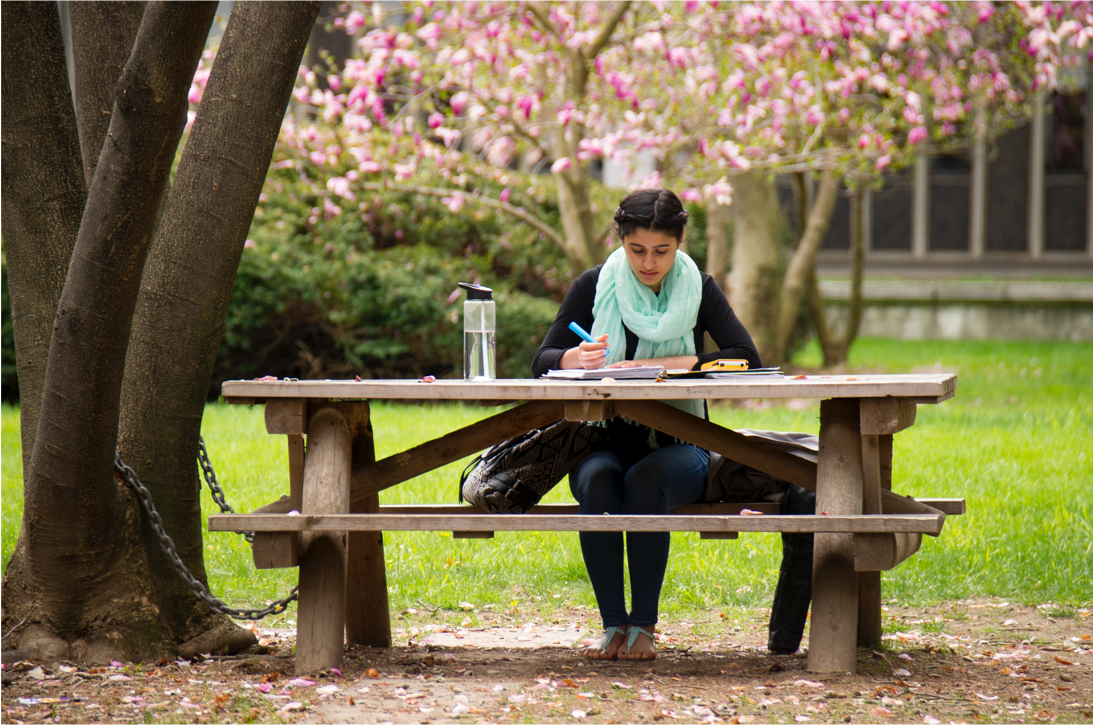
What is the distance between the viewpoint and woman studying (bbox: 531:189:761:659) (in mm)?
3846

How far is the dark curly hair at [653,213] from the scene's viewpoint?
13.4 feet

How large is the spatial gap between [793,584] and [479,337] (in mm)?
1312

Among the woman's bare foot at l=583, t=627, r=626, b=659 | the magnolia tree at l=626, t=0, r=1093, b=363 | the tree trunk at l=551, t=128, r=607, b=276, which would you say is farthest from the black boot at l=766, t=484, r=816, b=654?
the tree trunk at l=551, t=128, r=607, b=276

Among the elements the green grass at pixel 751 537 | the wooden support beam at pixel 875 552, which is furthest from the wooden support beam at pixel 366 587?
the wooden support beam at pixel 875 552

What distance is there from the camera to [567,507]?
4152 mm

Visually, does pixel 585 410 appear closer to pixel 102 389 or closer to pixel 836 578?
pixel 836 578

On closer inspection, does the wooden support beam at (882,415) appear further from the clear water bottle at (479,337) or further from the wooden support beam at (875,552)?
the clear water bottle at (479,337)

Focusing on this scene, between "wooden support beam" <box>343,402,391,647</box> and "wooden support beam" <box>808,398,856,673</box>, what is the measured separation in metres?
1.44

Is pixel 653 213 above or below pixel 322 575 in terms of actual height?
above

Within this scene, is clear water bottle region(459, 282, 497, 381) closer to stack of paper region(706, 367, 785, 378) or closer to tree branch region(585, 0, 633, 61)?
stack of paper region(706, 367, 785, 378)

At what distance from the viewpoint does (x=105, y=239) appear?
3.35m

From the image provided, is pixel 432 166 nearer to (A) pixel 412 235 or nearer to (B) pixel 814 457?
(A) pixel 412 235

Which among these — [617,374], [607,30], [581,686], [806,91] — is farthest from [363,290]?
[581,686]

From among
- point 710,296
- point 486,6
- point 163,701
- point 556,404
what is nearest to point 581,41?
point 486,6
